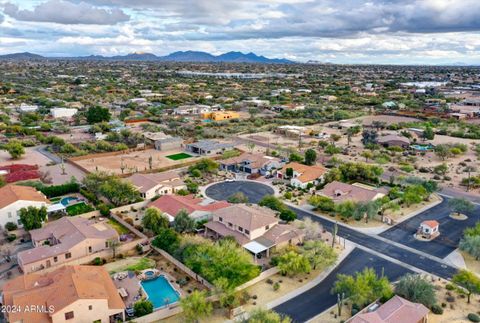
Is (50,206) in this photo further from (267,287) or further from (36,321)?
(267,287)

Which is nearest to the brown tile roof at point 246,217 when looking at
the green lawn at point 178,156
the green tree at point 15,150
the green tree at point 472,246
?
the green tree at point 472,246

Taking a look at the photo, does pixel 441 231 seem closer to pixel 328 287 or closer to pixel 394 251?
pixel 394 251

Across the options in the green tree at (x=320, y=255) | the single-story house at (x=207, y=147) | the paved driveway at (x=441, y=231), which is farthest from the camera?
the single-story house at (x=207, y=147)

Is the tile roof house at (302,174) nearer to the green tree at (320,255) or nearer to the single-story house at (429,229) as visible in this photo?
the single-story house at (429,229)

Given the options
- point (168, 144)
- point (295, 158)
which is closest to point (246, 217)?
point (295, 158)

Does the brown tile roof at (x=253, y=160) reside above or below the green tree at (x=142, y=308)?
above

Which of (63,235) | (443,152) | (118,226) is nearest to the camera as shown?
(63,235)

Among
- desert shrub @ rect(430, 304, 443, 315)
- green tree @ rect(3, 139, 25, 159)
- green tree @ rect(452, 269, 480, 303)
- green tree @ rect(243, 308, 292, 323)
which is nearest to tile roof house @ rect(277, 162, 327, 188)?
green tree @ rect(452, 269, 480, 303)
